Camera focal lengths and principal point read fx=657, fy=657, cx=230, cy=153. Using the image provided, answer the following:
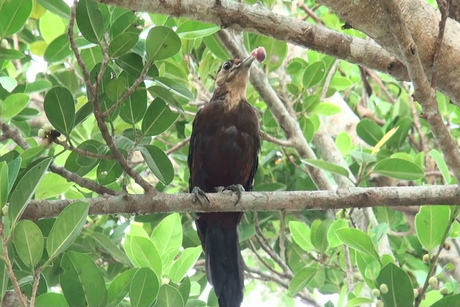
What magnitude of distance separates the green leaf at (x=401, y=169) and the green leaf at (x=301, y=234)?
1.90 feet

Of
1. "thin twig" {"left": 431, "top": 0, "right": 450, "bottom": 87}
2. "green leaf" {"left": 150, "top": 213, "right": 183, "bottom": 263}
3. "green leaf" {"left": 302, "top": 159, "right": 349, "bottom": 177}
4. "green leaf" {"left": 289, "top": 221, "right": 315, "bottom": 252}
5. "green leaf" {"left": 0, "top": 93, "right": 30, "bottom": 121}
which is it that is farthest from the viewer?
"green leaf" {"left": 289, "top": 221, "right": 315, "bottom": 252}

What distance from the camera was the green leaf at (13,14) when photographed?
2652 mm

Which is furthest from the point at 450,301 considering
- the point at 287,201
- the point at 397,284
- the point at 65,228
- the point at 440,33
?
the point at 65,228

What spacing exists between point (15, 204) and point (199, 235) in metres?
1.80

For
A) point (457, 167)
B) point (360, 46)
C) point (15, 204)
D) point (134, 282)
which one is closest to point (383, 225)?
point (457, 167)

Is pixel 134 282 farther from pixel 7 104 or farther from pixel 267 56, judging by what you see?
pixel 267 56

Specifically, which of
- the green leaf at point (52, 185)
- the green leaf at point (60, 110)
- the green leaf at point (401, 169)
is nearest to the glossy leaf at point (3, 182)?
the green leaf at point (60, 110)

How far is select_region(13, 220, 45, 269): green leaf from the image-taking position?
6.81ft

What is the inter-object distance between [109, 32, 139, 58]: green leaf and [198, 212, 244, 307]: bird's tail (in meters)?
1.56

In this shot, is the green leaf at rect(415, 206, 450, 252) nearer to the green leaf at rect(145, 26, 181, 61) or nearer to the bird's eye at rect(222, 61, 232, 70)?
the green leaf at rect(145, 26, 181, 61)

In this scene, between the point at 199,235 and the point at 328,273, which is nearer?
the point at 199,235

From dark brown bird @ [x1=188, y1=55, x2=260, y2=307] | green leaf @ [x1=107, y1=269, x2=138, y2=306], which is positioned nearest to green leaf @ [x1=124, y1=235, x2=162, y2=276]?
green leaf @ [x1=107, y1=269, x2=138, y2=306]

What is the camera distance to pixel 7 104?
2.69 meters

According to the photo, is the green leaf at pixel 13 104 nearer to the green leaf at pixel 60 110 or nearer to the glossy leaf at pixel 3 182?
the green leaf at pixel 60 110
